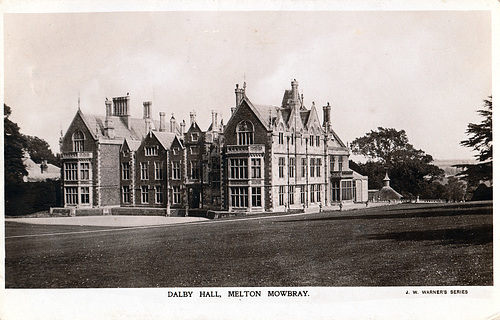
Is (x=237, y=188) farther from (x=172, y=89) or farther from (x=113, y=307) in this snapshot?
(x=113, y=307)

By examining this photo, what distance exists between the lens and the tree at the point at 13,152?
17953 millimetres

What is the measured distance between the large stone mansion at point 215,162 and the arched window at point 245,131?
0.06 metres

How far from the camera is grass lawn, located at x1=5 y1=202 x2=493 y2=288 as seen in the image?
1536cm

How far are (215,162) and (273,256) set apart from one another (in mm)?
15888

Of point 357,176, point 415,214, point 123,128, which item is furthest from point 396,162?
point 123,128

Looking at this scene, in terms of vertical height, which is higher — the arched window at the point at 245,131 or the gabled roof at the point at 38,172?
the arched window at the point at 245,131

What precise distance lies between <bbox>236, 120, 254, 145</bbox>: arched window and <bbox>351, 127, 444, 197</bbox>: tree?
6467 mm

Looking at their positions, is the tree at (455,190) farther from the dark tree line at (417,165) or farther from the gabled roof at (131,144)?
the gabled roof at (131,144)

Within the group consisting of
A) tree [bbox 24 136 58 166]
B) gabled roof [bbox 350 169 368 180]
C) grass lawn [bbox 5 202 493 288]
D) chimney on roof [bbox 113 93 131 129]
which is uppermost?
chimney on roof [bbox 113 93 131 129]

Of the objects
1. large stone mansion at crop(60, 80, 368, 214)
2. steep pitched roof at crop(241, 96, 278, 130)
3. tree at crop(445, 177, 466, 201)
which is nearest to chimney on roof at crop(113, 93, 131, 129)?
large stone mansion at crop(60, 80, 368, 214)

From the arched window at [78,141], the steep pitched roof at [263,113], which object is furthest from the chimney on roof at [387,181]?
the arched window at [78,141]

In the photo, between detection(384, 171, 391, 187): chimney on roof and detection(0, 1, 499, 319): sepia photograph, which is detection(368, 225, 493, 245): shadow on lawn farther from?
detection(384, 171, 391, 187): chimney on roof

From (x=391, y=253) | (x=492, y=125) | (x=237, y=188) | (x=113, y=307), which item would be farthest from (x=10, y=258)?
(x=492, y=125)

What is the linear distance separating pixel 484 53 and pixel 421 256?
22.6 ft
